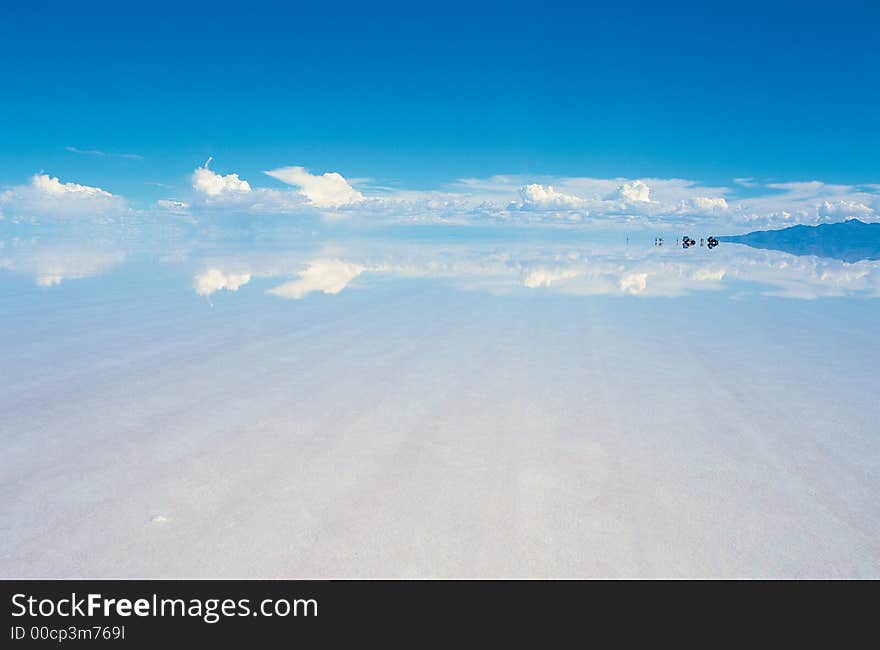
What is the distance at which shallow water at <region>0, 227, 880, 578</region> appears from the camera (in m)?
5.73

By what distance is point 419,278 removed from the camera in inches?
1569

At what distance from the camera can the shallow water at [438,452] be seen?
18.8 ft

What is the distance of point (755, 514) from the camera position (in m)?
6.50

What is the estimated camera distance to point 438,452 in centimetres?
825
